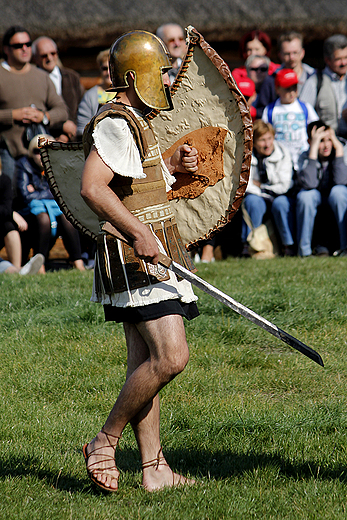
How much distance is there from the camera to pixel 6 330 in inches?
193

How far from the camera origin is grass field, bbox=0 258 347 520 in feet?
9.34

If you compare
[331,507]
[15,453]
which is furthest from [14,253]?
[331,507]

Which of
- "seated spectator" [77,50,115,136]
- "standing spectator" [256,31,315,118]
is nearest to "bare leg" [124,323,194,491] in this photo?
"seated spectator" [77,50,115,136]

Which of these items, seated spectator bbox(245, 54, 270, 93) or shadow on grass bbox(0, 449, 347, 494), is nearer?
shadow on grass bbox(0, 449, 347, 494)

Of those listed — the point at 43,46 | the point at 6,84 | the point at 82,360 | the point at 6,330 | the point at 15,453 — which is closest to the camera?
the point at 15,453

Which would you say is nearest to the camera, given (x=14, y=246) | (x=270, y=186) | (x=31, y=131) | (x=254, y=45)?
(x=14, y=246)

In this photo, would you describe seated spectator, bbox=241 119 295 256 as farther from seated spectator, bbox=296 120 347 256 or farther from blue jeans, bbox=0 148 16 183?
blue jeans, bbox=0 148 16 183

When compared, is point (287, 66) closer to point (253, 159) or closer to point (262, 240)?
point (253, 159)

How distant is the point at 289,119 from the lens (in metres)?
7.99

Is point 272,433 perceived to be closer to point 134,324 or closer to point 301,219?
point 134,324

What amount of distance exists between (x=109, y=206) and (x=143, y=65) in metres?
0.62

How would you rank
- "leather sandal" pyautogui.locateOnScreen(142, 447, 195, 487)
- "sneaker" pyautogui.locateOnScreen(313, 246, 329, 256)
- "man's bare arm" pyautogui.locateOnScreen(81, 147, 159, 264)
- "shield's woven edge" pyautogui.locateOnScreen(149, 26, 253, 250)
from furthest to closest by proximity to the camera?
1. "sneaker" pyautogui.locateOnScreen(313, 246, 329, 256)
2. "shield's woven edge" pyautogui.locateOnScreen(149, 26, 253, 250)
3. "leather sandal" pyautogui.locateOnScreen(142, 447, 195, 487)
4. "man's bare arm" pyautogui.locateOnScreen(81, 147, 159, 264)

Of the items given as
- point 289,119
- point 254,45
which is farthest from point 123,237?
point 254,45

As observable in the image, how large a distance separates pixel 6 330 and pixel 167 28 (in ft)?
15.0
